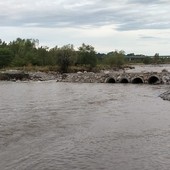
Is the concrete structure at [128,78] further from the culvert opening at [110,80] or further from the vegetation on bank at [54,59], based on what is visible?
the vegetation on bank at [54,59]

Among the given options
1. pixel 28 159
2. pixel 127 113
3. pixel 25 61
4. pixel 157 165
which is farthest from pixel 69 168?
pixel 25 61

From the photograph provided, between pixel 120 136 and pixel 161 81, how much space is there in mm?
57457

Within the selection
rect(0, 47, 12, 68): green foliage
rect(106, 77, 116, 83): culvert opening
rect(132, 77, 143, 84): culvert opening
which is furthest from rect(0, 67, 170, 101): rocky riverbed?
rect(0, 47, 12, 68): green foliage

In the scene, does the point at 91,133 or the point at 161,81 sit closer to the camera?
the point at 91,133

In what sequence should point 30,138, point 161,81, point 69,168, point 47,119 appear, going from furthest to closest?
point 161,81 < point 47,119 < point 30,138 < point 69,168

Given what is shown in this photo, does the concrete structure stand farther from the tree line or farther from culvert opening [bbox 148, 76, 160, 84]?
the tree line

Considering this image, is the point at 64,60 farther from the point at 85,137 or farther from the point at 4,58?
the point at 85,137

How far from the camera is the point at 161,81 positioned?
81.8 meters

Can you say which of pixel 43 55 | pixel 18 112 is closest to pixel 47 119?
pixel 18 112

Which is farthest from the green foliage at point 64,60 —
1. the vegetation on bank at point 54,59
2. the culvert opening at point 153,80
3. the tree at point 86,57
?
the culvert opening at point 153,80

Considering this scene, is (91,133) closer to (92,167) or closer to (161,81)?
(92,167)

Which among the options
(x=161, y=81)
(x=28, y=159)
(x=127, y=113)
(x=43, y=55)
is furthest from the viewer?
(x=43, y=55)

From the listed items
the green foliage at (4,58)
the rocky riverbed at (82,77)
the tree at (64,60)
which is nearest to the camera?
the rocky riverbed at (82,77)

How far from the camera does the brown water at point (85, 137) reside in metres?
19.8
